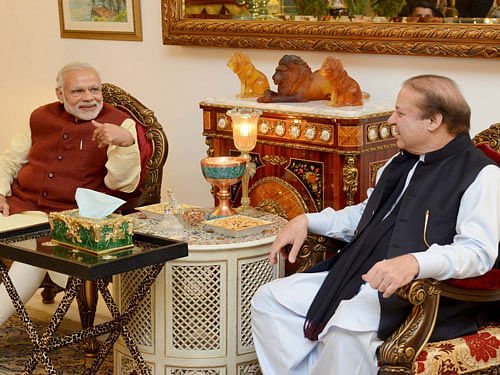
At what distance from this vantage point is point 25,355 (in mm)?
4805

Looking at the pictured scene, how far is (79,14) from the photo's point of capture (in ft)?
21.8

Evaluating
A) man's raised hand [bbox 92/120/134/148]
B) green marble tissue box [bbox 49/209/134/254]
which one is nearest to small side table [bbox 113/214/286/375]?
green marble tissue box [bbox 49/209/134/254]

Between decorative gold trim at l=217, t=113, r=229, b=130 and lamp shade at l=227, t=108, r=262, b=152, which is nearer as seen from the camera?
lamp shade at l=227, t=108, r=262, b=152

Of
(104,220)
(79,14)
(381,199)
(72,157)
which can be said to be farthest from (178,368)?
(79,14)

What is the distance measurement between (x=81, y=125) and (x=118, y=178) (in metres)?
0.42

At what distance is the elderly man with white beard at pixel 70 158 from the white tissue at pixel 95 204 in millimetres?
1043

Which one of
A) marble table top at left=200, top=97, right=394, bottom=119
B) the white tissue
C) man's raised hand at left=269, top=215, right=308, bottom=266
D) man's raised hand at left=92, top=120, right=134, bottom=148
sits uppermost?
marble table top at left=200, top=97, right=394, bottom=119

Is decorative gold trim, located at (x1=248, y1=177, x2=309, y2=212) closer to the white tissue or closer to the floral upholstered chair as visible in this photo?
the white tissue

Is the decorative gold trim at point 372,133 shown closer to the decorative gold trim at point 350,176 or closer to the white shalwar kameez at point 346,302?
the decorative gold trim at point 350,176

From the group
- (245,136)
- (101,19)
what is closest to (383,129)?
(245,136)

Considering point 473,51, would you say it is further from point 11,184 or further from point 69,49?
point 69,49

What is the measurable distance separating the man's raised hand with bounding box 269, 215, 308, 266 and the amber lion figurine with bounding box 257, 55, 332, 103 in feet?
4.02

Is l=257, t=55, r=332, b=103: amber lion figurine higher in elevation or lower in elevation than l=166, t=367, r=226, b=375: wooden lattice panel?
higher

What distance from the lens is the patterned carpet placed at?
459cm
